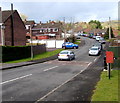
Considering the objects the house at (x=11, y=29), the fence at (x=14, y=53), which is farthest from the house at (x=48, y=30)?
the fence at (x=14, y=53)

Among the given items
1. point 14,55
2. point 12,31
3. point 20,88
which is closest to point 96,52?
point 14,55

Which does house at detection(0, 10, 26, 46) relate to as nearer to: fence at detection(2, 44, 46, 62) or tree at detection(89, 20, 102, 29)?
fence at detection(2, 44, 46, 62)

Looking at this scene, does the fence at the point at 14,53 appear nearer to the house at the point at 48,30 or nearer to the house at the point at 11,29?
the house at the point at 11,29

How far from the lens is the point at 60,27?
267 feet

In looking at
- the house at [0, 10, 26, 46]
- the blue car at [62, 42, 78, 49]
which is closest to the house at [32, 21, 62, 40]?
the blue car at [62, 42, 78, 49]

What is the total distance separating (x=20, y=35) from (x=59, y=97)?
41.2 m

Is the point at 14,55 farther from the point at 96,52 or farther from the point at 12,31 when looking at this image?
the point at 12,31

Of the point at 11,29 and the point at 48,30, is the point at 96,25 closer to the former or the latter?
the point at 48,30

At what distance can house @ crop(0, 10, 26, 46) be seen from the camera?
141 feet

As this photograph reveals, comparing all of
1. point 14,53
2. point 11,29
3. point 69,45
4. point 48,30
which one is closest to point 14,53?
point 14,53

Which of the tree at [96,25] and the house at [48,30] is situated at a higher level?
the tree at [96,25]

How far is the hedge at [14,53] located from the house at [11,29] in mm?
13472

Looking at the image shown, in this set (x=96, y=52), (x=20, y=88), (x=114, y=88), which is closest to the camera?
(x=114, y=88)

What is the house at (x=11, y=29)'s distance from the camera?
141 ft
